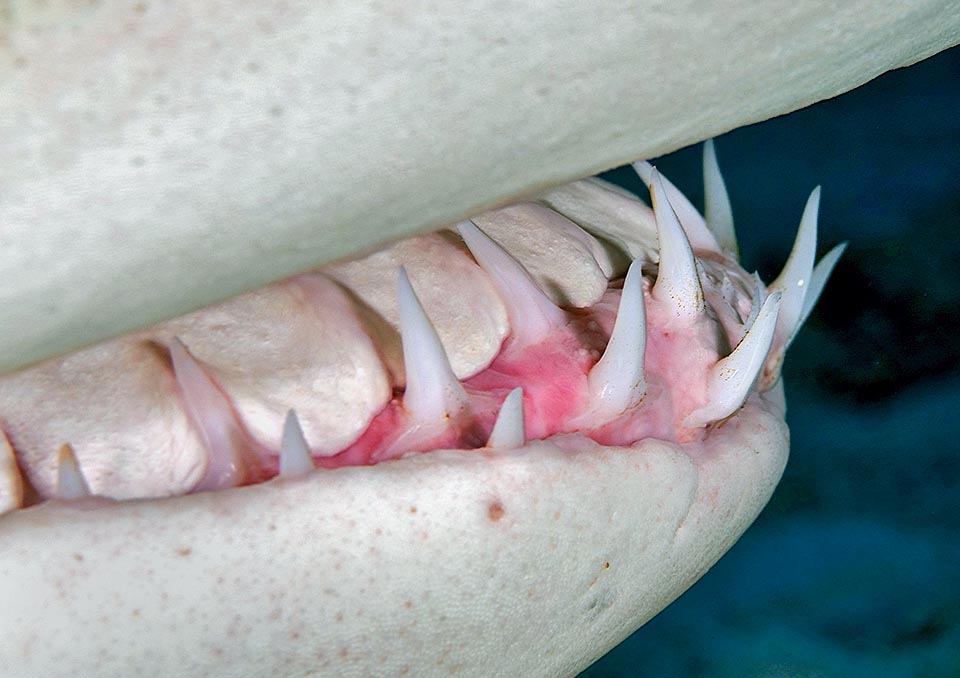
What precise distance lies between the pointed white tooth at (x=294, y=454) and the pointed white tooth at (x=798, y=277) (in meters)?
0.59

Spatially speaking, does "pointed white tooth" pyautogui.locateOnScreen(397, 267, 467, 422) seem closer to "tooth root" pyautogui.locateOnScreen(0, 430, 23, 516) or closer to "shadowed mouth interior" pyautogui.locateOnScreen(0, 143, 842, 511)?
"shadowed mouth interior" pyautogui.locateOnScreen(0, 143, 842, 511)

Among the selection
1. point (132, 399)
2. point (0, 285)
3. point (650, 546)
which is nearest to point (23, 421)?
point (132, 399)

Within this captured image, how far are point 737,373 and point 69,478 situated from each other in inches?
22.1

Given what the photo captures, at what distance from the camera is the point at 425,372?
0.73m

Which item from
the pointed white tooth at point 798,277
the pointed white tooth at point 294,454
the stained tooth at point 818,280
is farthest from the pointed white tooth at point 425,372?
the stained tooth at point 818,280

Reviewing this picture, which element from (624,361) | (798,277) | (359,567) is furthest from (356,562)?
(798,277)

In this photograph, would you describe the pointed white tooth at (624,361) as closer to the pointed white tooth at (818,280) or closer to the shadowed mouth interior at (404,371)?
the shadowed mouth interior at (404,371)

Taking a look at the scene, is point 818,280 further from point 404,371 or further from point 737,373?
point 404,371

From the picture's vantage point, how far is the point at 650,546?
800 mm

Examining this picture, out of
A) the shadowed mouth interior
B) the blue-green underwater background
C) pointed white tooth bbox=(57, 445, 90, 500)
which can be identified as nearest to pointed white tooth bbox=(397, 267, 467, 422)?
the shadowed mouth interior

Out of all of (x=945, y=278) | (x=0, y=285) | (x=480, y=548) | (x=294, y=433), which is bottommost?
(x=945, y=278)

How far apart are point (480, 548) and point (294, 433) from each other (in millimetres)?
154

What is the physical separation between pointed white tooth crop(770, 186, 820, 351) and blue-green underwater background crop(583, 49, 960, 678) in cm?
68

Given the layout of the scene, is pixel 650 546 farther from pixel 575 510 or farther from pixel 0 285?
pixel 0 285
